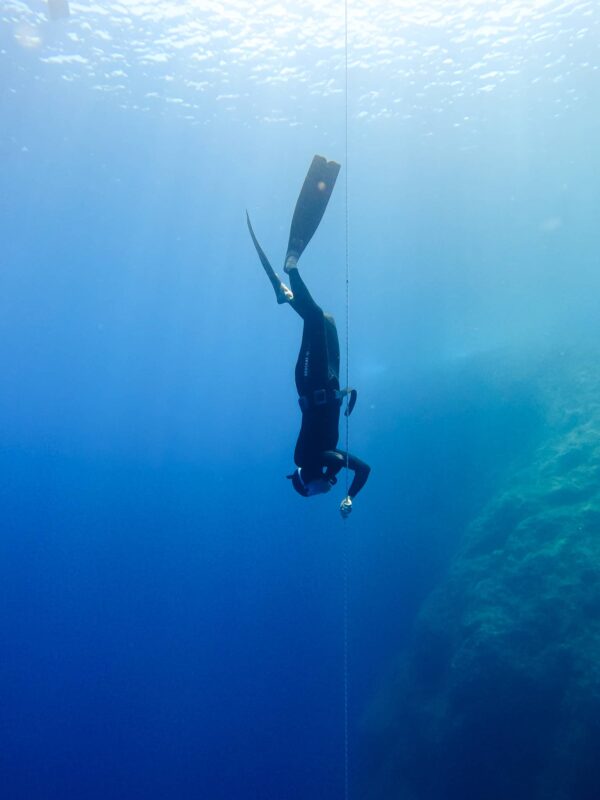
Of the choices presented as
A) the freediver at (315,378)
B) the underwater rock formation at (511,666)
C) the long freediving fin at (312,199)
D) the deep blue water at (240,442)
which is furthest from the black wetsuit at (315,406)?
the deep blue water at (240,442)

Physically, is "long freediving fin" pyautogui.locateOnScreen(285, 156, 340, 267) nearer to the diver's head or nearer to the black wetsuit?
the black wetsuit

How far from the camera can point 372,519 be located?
32.9 m

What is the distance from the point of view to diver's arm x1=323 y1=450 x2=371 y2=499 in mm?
5152

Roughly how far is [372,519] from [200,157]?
23481 mm

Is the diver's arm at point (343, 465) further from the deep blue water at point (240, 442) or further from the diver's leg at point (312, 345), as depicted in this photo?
the deep blue water at point (240, 442)

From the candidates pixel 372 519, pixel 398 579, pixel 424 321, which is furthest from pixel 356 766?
pixel 424 321

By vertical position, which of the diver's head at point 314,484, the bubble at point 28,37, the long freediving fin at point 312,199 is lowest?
the diver's head at point 314,484

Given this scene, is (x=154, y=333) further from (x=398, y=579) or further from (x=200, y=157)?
(x=398, y=579)

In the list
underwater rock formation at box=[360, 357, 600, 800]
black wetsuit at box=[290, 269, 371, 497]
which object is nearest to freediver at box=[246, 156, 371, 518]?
black wetsuit at box=[290, 269, 371, 497]

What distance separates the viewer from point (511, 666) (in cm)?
1295

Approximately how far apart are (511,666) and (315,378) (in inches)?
457

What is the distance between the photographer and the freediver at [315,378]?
17.1 ft

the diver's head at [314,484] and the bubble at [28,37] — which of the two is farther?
the bubble at [28,37]

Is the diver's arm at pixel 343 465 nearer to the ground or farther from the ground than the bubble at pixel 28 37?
nearer to the ground
